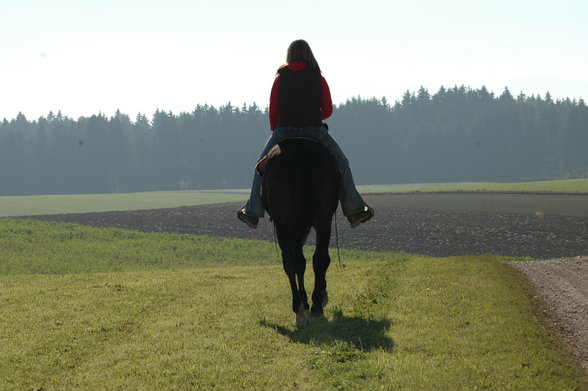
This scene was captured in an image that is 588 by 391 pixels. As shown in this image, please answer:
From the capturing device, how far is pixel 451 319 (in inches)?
378

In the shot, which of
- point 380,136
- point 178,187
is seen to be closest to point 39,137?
point 178,187

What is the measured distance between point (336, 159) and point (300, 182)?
3.39 feet

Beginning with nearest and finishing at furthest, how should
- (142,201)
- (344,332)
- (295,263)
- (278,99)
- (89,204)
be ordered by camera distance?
(344,332)
(295,263)
(278,99)
(89,204)
(142,201)

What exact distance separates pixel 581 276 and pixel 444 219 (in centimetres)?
2477

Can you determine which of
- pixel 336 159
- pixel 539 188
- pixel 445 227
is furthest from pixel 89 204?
pixel 336 159

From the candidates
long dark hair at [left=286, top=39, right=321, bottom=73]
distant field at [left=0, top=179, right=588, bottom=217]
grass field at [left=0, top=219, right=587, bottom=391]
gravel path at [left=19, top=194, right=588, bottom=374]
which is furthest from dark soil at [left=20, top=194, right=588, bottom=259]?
distant field at [left=0, top=179, right=588, bottom=217]

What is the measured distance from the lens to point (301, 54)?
999 cm

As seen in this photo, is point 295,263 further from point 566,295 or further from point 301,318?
point 566,295

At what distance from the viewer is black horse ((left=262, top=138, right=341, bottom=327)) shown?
916 centimetres

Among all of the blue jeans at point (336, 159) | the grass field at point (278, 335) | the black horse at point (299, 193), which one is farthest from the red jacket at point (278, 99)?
the grass field at point (278, 335)

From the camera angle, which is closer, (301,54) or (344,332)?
(344,332)

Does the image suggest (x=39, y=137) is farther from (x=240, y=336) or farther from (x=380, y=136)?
(x=240, y=336)

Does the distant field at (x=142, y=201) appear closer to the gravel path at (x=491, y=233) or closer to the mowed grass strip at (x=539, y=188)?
the mowed grass strip at (x=539, y=188)

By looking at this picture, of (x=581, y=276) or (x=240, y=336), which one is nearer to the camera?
(x=240, y=336)
